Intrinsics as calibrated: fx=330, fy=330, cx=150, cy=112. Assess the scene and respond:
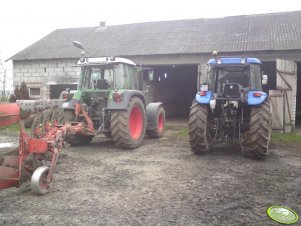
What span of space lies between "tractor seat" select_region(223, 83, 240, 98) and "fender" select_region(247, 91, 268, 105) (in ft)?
1.63

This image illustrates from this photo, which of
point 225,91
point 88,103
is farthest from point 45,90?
point 225,91

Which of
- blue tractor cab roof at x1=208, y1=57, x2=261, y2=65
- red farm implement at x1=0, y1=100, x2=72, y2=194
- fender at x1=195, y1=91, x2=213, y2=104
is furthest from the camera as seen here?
blue tractor cab roof at x1=208, y1=57, x2=261, y2=65

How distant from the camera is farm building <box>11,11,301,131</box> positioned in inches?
472

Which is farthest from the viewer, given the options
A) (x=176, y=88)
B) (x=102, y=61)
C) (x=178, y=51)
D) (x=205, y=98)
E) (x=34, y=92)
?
(x=176, y=88)

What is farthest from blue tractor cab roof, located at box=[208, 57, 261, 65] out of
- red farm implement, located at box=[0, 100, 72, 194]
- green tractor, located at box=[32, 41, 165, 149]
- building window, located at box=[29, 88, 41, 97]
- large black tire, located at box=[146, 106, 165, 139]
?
building window, located at box=[29, 88, 41, 97]

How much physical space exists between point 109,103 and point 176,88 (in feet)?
42.0

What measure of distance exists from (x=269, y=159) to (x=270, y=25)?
31.7ft

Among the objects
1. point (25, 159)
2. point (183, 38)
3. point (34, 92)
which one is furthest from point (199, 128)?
point (34, 92)

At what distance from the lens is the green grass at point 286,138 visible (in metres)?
9.34

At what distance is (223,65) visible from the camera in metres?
7.36

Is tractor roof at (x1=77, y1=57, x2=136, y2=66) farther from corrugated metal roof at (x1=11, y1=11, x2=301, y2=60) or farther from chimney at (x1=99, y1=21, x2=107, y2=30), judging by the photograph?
chimney at (x1=99, y1=21, x2=107, y2=30)

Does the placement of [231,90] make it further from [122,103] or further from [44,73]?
[44,73]

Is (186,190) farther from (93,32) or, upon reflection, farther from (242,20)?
(93,32)

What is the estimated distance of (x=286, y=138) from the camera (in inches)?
381
